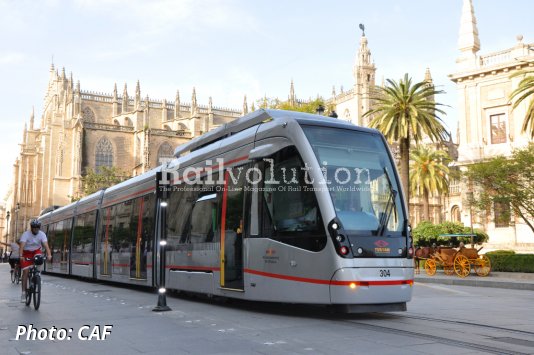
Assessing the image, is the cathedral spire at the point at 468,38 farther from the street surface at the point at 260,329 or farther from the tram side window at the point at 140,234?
the street surface at the point at 260,329

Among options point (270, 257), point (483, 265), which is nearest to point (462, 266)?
point (483, 265)

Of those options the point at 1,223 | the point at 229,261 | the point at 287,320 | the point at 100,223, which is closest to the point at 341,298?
the point at 287,320

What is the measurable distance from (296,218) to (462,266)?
48.9 ft

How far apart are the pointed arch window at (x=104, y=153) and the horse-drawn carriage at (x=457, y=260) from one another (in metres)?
52.7

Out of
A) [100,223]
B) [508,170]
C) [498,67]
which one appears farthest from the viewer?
[498,67]

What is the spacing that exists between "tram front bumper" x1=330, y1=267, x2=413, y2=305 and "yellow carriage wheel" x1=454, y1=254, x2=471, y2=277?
Answer: 46.5ft

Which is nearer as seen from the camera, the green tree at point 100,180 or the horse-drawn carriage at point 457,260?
the horse-drawn carriage at point 457,260

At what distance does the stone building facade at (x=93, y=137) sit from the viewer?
68000mm

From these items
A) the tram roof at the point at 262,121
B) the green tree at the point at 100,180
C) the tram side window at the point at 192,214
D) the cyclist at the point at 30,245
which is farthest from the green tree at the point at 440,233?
the green tree at the point at 100,180

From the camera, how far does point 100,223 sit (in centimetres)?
1848

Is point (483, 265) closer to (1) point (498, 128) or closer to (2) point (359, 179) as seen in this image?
(2) point (359, 179)

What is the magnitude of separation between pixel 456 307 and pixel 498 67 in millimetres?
29245

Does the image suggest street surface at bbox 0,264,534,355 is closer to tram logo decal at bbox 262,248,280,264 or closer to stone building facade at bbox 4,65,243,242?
tram logo decal at bbox 262,248,280,264

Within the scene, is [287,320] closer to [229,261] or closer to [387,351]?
[229,261]
